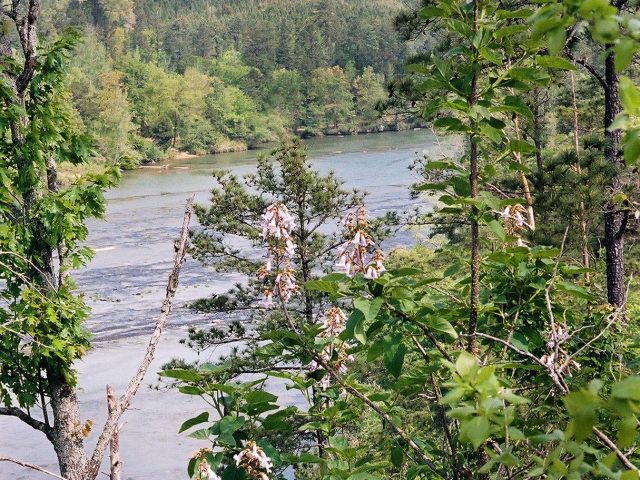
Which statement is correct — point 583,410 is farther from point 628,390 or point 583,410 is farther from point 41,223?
point 41,223

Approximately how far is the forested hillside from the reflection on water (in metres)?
5.88

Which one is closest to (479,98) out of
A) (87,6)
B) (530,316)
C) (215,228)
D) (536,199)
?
(530,316)

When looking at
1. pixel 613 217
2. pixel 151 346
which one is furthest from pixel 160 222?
pixel 151 346

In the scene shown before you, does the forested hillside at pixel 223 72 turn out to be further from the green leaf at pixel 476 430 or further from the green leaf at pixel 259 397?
the green leaf at pixel 476 430

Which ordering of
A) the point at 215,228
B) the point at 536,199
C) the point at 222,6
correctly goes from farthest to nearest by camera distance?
the point at 222,6
the point at 215,228
the point at 536,199

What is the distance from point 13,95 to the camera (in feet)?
24.0

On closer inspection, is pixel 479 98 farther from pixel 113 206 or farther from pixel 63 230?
pixel 113 206

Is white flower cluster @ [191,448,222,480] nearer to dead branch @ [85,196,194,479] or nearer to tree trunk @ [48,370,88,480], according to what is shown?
dead branch @ [85,196,194,479]

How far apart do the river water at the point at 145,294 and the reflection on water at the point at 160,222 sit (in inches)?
1.3

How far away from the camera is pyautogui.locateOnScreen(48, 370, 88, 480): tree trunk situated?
7.59m

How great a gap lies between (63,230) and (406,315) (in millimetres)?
6180

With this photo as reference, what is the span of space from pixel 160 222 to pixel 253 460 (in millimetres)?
24294

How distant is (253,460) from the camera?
1659mm

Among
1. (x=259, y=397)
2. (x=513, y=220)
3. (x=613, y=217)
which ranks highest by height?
(x=513, y=220)
